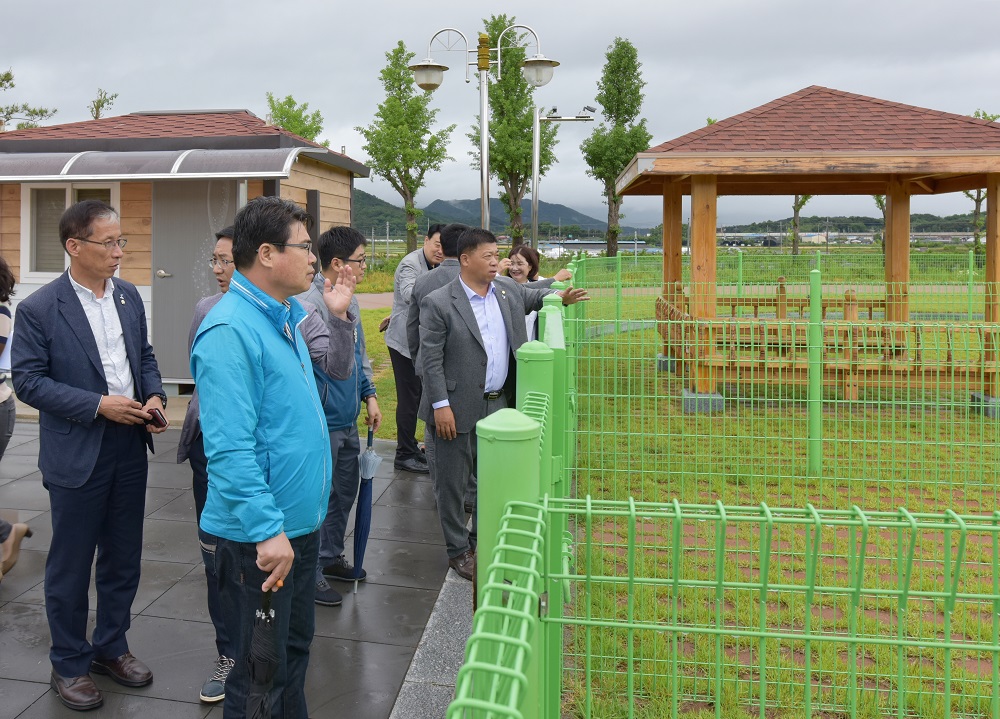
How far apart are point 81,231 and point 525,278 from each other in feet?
17.3

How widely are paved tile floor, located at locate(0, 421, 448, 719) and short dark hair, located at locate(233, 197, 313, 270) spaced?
1.99m

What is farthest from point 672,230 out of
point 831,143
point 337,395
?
point 337,395

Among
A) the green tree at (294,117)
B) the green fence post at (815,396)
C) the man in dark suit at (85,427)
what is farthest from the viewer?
the green tree at (294,117)

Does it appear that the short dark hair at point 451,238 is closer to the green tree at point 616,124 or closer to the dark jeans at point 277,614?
the dark jeans at point 277,614

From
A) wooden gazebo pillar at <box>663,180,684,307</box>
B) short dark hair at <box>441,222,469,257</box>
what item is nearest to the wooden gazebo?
wooden gazebo pillar at <box>663,180,684,307</box>

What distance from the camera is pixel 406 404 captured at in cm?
770

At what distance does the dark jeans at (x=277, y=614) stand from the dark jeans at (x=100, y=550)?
111cm

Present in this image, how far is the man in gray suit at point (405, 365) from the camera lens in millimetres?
7477

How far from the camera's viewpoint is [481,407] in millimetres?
5094

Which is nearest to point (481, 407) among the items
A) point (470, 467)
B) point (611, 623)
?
point (470, 467)

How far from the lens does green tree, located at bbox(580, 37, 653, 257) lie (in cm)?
5338

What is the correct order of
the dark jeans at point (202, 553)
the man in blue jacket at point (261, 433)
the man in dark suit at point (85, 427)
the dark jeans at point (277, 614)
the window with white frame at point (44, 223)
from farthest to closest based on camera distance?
the window with white frame at point (44, 223), the dark jeans at point (202, 553), the man in dark suit at point (85, 427), the dark jeans at point (277, 614), the man in blue jacket at point (261, 433)

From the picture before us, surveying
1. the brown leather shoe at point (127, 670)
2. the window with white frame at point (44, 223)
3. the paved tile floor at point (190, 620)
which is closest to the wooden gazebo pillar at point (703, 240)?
the paved tile floor at point (190, 620)

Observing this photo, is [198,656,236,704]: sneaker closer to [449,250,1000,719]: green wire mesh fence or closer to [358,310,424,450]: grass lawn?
[449,250,1000,719]: green wire mesh fence
